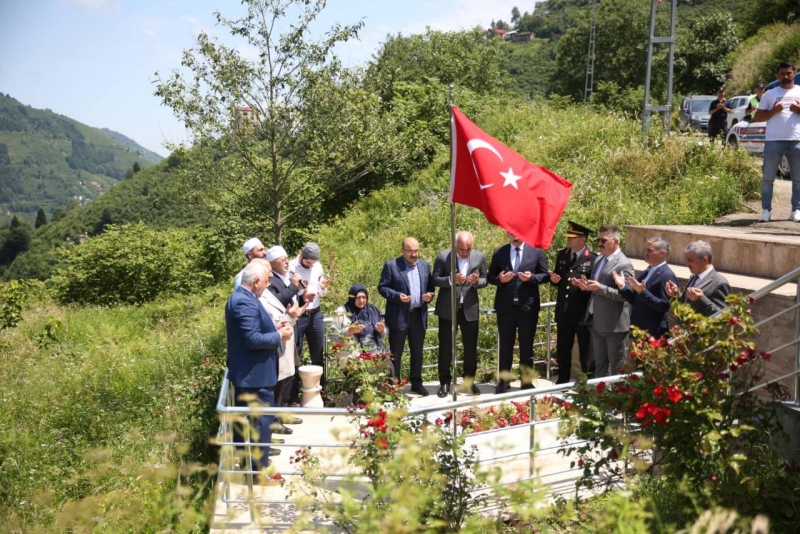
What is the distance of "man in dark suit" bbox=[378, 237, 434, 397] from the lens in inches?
325

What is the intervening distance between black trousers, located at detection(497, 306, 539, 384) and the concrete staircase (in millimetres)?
1758

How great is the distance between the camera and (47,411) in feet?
29.9

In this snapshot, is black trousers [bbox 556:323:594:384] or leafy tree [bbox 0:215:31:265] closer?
black trousers [bbox 556:323:594:384]

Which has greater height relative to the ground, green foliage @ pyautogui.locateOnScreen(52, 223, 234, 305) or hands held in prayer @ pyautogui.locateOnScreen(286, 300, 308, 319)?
hands held in prayer @ pyautogui.locateOnScreen(286, 300, 308, 319)

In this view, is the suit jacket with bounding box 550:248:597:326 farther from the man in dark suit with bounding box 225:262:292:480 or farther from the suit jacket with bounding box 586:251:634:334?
the man in dark suit with bounding box 225:262:292:480

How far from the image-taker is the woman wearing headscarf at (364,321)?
809 cm

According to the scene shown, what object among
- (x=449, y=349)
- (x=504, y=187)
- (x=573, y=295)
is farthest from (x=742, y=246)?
(x=504, y=187)

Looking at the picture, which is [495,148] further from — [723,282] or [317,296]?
[317,296]

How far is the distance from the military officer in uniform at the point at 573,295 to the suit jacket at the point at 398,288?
4.83ft

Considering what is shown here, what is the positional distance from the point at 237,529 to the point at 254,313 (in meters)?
1.76

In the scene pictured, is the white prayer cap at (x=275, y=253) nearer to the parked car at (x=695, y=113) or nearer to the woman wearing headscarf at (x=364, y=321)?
the woman wearing headscarf at (x=364, y=321)

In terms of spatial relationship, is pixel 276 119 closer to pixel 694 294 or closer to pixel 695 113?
pixel 694 294

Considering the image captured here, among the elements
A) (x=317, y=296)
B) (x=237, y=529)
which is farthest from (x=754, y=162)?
(x=237, y=529)

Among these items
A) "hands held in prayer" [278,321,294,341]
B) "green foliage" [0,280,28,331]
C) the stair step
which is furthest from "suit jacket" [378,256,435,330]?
"green foliage" [0,280,28,331]
